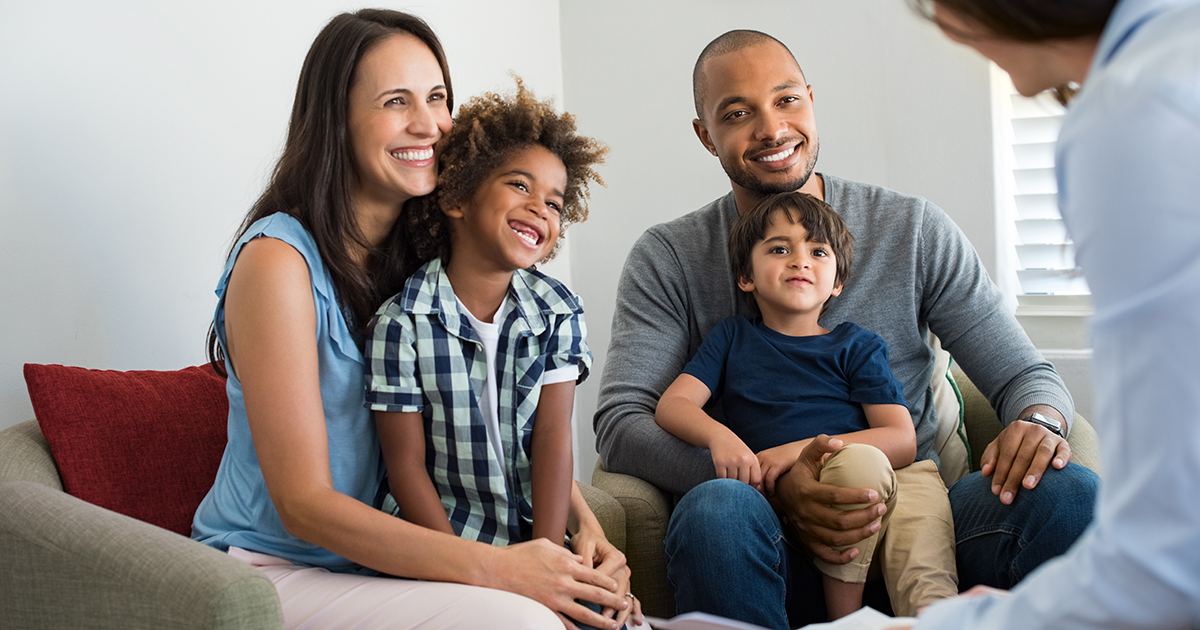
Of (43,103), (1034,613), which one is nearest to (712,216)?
(43,103)

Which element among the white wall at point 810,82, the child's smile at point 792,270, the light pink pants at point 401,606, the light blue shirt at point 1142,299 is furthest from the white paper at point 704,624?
the white wall at point 810,82

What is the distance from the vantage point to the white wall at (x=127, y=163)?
5.12 feet

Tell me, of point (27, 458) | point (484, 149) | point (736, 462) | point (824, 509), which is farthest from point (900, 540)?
point (27, 458)

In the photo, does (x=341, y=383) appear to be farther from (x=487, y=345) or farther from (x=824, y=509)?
(x=824, y=509)

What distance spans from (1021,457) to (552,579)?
83 cm

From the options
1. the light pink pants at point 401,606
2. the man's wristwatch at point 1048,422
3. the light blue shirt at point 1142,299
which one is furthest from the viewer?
the man's wristwatch at point 1048,422

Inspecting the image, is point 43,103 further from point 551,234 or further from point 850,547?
point 850,547

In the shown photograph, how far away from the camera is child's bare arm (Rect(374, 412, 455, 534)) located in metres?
1.32


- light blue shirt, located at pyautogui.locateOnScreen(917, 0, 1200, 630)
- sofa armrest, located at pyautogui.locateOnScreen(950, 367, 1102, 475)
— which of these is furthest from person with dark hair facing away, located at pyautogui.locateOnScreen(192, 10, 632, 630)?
sofa armrest, located at pyautogui.locateOnScreen(950, 367, 1102, 475)

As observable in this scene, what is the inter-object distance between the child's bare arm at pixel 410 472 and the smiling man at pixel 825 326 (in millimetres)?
405

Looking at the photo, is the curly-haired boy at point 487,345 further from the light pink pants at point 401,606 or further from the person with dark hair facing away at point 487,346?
the light pink pants at point 401,606

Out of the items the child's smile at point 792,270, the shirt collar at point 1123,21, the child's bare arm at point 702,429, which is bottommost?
the child's bare arm at point 702,429

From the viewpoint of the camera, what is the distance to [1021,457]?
4.98 feet

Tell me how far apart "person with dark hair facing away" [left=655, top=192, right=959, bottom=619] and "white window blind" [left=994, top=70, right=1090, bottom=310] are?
A: 43.9 inches
